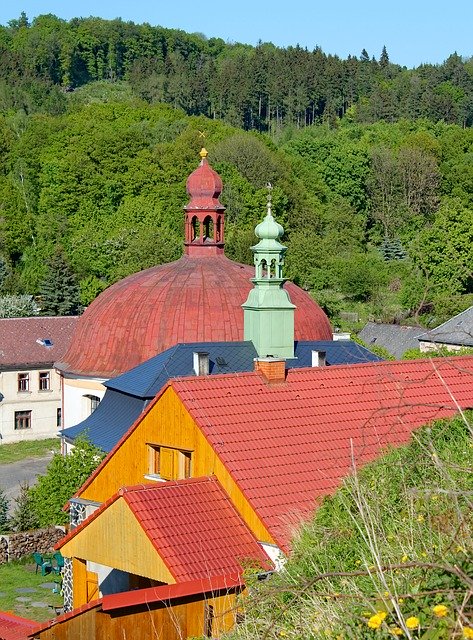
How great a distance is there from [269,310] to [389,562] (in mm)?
21088

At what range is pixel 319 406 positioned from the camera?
19.7 metres

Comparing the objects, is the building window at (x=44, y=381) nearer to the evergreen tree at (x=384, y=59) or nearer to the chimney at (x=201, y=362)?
the chimney at (x=201, y=362)

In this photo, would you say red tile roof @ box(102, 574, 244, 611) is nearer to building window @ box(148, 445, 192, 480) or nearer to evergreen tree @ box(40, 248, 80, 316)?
building window @ box(148, 445, 192, 480)

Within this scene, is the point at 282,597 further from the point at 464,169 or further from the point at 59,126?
the point at 464,169

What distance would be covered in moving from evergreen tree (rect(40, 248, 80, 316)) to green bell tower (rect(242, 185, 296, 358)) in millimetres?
31847

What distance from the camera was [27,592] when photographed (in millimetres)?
23672

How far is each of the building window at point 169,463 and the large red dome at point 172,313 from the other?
48.6 feet

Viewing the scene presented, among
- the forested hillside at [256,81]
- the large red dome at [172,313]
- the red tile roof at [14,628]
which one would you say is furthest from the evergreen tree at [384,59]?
the red tile roof at [14,628]

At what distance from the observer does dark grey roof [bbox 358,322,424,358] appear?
176 feet

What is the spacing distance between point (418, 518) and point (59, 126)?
8607 centimetres

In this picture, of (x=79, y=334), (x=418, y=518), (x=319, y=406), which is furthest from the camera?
(x=79, y=334)

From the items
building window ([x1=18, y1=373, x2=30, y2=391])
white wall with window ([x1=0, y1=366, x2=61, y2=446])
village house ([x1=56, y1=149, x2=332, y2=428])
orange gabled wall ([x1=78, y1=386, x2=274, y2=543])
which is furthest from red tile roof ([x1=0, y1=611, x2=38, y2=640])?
building window ([x1=18, y1=373, x2=30, y2=391])

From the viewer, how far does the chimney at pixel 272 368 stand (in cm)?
1936

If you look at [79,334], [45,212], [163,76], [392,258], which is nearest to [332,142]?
[392,258]
